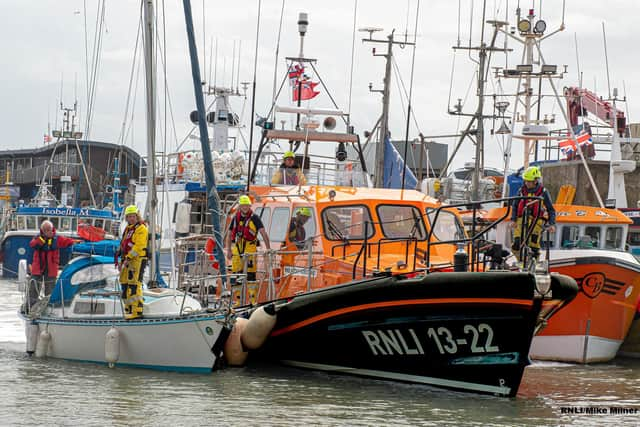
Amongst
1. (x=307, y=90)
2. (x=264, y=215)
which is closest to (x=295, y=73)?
(x=307, y=90)

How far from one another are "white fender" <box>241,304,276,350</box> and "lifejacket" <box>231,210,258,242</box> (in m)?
1.34

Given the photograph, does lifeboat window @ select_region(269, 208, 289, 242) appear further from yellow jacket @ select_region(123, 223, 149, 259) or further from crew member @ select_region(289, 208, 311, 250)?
yellow jacket @ select_region(123, 223, 149, 259)

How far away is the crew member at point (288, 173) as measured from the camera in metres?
15.4

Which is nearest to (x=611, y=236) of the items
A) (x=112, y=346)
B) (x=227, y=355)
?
(x=227, y=355)

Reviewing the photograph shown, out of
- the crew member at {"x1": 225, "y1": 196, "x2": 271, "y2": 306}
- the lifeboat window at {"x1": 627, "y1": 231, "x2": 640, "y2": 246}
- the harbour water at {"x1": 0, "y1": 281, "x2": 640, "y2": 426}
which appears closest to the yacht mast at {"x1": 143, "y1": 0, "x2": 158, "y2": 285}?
the crew member at {"x1": 225, "y1": 196, "x2": 271, "y2": 306}

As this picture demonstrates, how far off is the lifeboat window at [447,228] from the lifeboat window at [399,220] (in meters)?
0.32

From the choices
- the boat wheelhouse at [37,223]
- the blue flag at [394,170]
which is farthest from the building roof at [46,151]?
the blue flag at [394,170]

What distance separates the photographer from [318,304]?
11.7 meters

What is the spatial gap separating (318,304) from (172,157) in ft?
51.0

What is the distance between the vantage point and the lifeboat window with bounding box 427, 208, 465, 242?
13688 millimetres

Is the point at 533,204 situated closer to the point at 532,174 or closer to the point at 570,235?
the point at 532,174

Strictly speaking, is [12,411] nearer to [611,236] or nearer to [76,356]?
[76,356]

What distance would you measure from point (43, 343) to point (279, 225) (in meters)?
3.54

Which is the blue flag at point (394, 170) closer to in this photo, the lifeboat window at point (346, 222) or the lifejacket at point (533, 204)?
the lifeboat window at point (346, 222)
